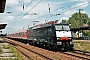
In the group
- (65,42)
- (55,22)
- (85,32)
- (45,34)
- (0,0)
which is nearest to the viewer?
(0,0)

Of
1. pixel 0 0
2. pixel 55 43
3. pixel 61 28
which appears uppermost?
pixel 0 0

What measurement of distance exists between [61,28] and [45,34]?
11.9ft

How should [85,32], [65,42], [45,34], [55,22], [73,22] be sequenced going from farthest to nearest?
[73,22] → [85,32] → [45,34] → [55,22] → [65,42]

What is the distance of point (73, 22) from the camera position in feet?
486

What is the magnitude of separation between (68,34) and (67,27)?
95 cm

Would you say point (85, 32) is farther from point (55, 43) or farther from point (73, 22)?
point (55, 43)

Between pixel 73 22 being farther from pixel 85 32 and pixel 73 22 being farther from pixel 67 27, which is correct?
pixel 67 27

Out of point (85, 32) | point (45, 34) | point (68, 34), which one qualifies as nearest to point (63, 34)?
point (68, 34)

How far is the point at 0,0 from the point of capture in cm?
2197

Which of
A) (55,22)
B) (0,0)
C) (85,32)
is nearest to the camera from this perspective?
(0,0)

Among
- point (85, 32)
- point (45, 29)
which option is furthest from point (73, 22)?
point (45, 29)

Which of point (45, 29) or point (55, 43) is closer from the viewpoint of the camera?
point (55, 43)

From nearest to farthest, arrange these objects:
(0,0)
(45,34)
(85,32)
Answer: (0,0) < (45,34) < (85,32)

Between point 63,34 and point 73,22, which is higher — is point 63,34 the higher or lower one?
the lower one
